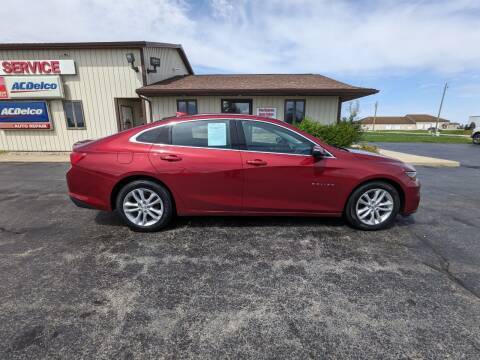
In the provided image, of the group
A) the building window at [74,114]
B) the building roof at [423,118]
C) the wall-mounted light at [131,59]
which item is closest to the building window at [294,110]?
the wall-mounted light at [131,59]

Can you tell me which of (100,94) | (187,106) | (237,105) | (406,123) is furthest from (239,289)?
(406,123)

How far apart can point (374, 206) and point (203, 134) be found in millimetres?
2618

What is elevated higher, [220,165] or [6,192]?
[220,165]

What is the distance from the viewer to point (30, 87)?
10555mm

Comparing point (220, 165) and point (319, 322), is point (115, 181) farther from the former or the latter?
point (319, 322)

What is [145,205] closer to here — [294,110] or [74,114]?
[294,110]

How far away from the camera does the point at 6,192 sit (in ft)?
18.2

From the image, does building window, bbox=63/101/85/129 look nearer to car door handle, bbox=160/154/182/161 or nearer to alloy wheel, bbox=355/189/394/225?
car door handle, bbox=160/154/182/161

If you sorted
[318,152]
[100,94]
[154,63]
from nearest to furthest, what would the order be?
[318,152]
[100,94]
[154,63]

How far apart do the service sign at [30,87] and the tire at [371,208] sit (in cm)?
1237

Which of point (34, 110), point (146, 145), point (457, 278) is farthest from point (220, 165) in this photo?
point (34, 110)

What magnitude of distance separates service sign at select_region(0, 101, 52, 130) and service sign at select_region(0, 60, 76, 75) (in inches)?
48.9

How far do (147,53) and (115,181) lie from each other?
32.3 ft

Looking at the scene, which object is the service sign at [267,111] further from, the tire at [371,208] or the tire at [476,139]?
the tire at [476,139]
